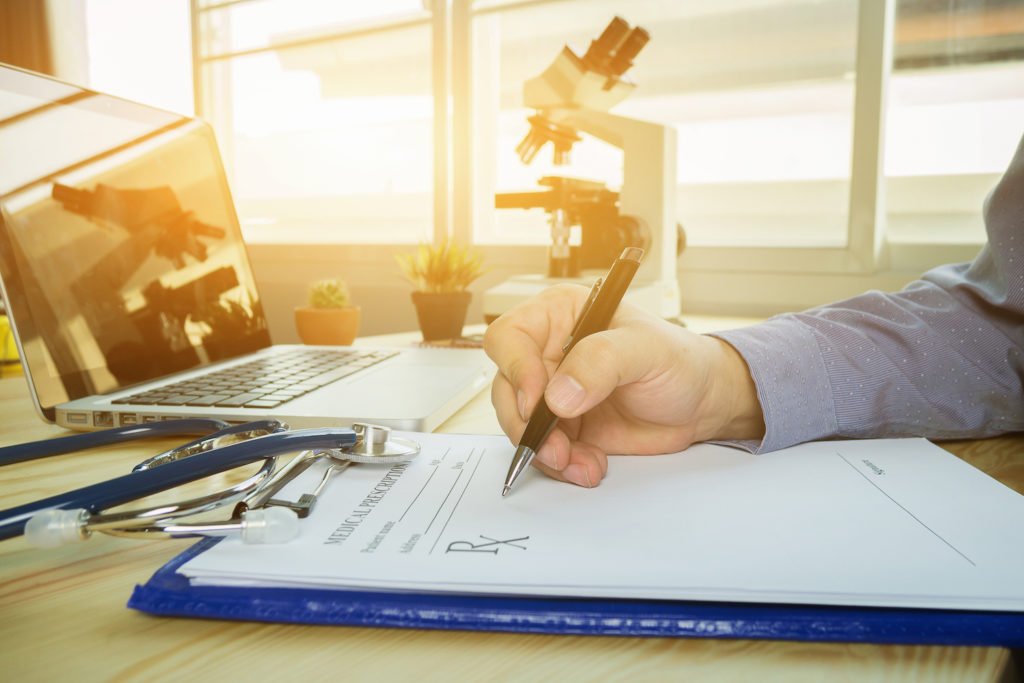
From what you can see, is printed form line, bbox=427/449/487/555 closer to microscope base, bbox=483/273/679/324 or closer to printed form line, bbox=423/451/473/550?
printed form line, bbox=423/451/473/550

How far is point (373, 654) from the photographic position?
25 centimetres

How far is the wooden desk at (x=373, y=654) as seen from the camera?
24cm

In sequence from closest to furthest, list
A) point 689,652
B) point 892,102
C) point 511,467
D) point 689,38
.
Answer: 1. point 689,652
2. point 511,467
3. point 892,102
4. point 689,38

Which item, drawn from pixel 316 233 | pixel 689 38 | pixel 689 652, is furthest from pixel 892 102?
pixel 316 233

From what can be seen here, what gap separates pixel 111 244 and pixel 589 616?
0.60 m

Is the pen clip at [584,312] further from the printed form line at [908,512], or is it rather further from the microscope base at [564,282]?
the microscope base at [564,282]

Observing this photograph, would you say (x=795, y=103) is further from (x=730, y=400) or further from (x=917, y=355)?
(x=730, y=400)

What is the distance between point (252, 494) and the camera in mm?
340

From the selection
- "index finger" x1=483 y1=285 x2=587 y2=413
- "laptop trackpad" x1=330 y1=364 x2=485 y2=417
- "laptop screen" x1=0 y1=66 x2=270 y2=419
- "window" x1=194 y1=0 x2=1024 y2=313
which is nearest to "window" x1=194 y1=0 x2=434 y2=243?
"window" x1=194 y1=0 x2=1024 y2=313

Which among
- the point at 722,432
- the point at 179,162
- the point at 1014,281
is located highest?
the point at 179,162

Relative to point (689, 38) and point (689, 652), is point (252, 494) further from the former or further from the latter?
point (689, 38)

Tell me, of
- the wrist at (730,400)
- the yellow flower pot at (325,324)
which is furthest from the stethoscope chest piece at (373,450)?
the yellow flower pot at (325,324)

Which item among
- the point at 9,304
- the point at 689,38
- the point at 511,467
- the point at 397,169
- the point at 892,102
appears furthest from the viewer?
the point at 397,169

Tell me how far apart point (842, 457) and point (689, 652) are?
26cm
